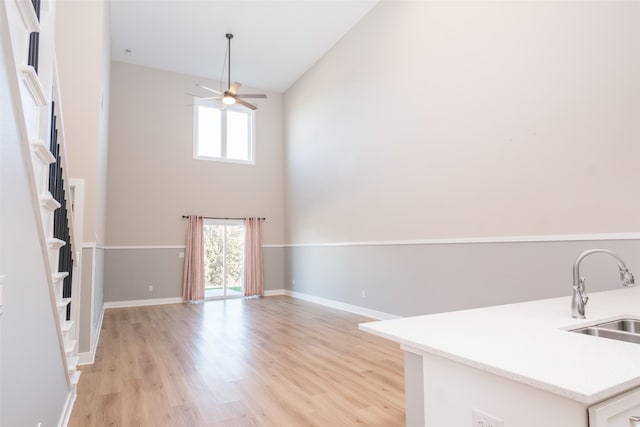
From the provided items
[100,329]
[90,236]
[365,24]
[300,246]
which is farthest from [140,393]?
[365,24]

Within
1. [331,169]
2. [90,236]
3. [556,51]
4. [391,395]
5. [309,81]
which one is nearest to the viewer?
[391,395]

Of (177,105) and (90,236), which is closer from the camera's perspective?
(90,236)

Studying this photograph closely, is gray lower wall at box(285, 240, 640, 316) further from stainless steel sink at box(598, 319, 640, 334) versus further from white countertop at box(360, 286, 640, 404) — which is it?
white countertop at box(360, 286, 640, 404)

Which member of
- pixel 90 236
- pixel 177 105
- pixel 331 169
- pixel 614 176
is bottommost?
pixel 90 236

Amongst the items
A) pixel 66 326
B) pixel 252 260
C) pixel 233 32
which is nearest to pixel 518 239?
pixel 66 326

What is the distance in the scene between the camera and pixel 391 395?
2.87 m

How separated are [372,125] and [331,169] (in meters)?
1.49

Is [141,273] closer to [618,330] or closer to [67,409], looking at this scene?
[67,409]

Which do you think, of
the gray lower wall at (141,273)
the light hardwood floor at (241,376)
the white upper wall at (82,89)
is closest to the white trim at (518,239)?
the light hardwood floor at (241,376)

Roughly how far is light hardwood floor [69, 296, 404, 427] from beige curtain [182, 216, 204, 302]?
225 centimetres

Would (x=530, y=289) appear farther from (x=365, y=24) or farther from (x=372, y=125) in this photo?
(x=365, y=24)

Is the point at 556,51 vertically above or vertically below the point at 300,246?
above

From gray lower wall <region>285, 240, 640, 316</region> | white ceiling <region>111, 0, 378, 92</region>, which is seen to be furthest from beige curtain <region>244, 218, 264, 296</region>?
white ceiling <region>111, 0, 378, 92</region>

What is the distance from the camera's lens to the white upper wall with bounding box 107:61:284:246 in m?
7.71
